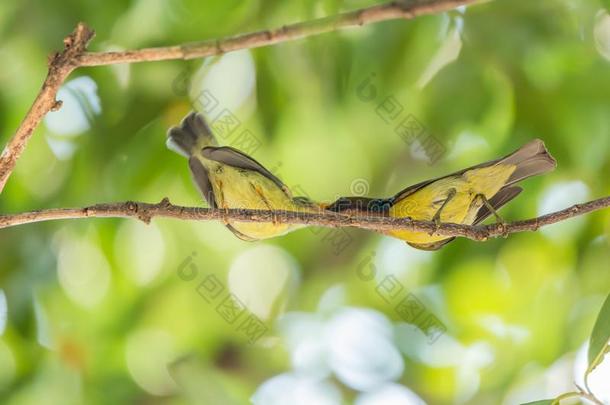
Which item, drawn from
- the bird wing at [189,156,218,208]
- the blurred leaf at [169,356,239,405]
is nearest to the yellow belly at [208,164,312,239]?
the bird wing at [189,156,218,208]

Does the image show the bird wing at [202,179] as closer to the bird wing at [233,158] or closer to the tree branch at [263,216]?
the bird wing at [233,158]

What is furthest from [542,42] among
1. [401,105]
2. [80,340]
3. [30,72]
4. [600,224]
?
[80,340]

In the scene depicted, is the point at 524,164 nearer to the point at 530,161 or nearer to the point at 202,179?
the point at 530,161

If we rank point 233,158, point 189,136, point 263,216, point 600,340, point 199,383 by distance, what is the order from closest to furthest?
point 263,216, point 600,340, point 233,158, point 189,136, point 199,383

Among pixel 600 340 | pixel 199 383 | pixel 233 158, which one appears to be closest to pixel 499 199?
pixel 600 340

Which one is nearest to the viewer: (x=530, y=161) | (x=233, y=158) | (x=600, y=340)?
(x=600, y=340)

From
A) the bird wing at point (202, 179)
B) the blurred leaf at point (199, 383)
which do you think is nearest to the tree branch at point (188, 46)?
the bird wing at point (202, 179)

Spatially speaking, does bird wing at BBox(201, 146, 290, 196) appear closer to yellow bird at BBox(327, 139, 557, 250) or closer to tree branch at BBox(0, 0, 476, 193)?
yellow bird at BBox(327, 139, 557, 250)

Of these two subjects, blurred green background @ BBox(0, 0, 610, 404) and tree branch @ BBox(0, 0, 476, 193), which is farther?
blurred green background @ BBox(0, 0, 610, 404)
